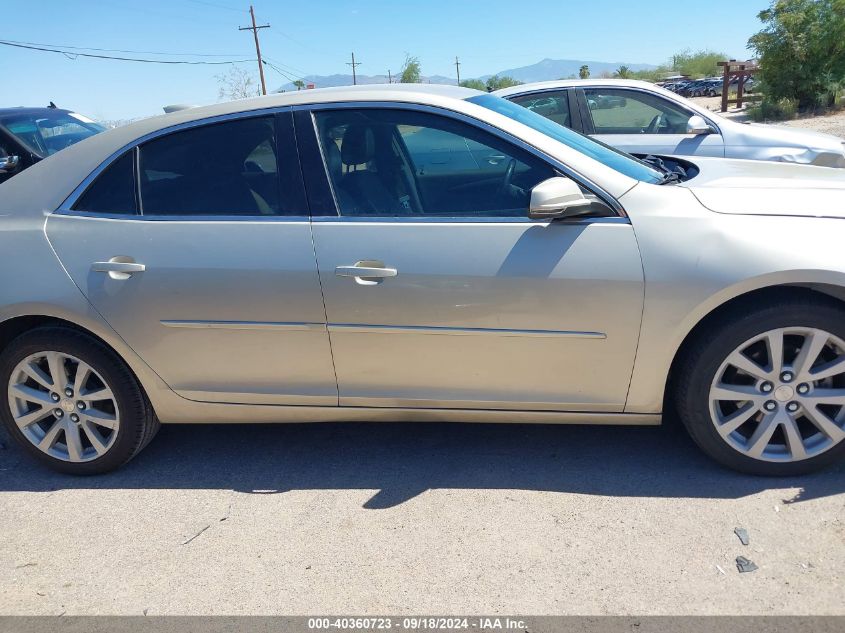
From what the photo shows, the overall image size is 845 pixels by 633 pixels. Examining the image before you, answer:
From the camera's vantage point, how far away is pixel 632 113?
21.2 feet

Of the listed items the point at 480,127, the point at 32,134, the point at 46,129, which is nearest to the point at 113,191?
the point at 480,127

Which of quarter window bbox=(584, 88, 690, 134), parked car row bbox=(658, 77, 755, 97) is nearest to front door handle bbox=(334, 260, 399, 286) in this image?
quarter window bbox=(584, 88, 690, 134)

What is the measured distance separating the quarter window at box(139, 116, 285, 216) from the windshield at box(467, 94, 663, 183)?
978mm

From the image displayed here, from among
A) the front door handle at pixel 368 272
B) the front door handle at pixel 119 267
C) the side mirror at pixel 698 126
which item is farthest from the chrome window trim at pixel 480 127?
the side mirror at pixel 698 126

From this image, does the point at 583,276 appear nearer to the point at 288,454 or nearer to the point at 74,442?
the point at 288,454

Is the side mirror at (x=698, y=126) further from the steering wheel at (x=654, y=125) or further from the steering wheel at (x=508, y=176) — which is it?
the steering wheel at (x=508, y=176)

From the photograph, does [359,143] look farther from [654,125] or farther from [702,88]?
[702,88]

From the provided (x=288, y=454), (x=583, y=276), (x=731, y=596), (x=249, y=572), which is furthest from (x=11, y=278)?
(x=731, y=596)

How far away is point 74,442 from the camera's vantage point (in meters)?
3.21

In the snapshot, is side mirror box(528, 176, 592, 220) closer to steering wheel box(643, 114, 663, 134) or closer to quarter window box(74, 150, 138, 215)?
quarter window box(74, 150, 138, 215)

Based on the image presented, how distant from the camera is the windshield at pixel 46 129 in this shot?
7.09 meters

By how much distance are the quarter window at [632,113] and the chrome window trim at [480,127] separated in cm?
391

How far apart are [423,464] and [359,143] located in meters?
1.52

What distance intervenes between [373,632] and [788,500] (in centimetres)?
176
